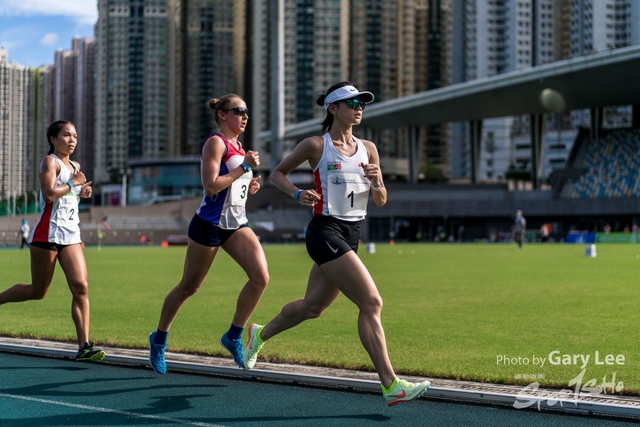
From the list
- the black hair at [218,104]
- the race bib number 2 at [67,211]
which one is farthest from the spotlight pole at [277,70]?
the black hair at [218,104]

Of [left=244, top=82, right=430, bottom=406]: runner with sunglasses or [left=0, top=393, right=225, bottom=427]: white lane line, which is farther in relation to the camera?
[left=244, top=82, right=430, bottom=406]: runner with sunglasses

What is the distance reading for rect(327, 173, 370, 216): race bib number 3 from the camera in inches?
220

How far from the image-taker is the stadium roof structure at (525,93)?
57.6 metres

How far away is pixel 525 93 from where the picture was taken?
66812 mm

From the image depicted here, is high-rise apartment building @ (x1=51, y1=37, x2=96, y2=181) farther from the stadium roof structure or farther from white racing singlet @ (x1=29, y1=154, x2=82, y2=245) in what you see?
white racing singlet @ (x1=29, y1=154, x2=82, y2=245)

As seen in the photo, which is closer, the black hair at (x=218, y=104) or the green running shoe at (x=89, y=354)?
the black hair at (x=218, y=104)

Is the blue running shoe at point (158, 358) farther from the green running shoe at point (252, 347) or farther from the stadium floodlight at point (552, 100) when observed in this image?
the stadium floodlight at point (552, 100)

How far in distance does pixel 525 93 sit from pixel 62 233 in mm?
63498

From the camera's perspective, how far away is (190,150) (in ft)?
493

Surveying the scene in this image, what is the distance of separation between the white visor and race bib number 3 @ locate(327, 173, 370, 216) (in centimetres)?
54

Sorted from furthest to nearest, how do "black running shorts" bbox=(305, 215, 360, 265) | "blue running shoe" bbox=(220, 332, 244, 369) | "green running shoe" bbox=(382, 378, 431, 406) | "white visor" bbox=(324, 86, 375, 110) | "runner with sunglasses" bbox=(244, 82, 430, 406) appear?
"blue running shoe" bbox=(220, 332, 244, 369)
"white visor" bbox=(324, 86, 375, 110)
"black running shorts" bbox=(305, 215, 360, 265)
"runner with sunglasses" bbox=(244, 82, 430, 406)
"green running shoe" bbox=(382, 378, 431, 406)

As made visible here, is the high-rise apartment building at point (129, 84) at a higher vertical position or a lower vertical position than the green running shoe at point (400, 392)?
higher

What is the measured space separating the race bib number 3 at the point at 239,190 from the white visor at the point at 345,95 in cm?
107

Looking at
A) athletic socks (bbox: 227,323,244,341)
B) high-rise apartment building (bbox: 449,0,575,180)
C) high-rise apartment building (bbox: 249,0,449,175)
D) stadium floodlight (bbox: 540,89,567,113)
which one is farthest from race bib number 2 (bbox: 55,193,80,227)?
high-rise apartment building (bbox: 449,0,575,180)
